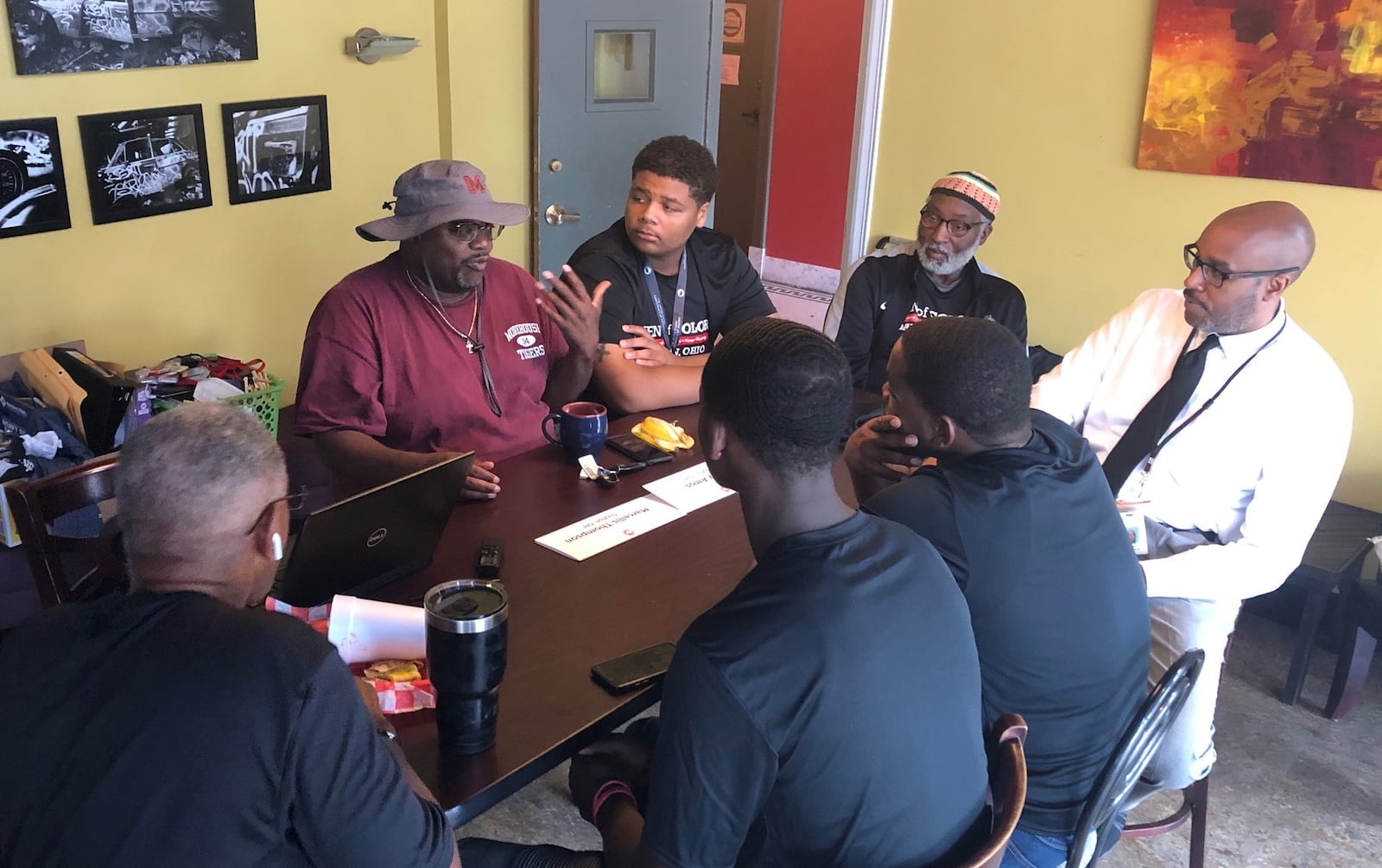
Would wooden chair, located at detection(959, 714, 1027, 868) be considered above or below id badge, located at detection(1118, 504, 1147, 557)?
above

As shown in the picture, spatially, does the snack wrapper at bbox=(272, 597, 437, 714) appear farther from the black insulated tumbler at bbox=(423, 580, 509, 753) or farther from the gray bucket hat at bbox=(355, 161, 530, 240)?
the gray bucket hat at bbox=(355, 161, 530, 240)

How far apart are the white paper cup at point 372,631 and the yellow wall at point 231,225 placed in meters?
2.15

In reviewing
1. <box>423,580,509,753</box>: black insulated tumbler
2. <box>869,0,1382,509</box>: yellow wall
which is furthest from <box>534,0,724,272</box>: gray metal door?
<box>423,580,509,753</box>: black insulated tumbler

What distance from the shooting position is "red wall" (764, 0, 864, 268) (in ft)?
19.0

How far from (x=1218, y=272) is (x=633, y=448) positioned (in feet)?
4.66

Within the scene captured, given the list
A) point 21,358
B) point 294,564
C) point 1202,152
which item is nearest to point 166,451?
point 294,564

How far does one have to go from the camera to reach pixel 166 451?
1233 millimetres

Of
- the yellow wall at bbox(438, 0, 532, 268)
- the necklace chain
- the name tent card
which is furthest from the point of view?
the yellow wall at bbox(438, 0, 532, 268)

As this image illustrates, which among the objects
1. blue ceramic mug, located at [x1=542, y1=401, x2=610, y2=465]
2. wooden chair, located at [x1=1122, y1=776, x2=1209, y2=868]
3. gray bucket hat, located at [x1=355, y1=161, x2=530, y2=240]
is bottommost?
wooden chair, located at [x1=1122, y1=776, x2=1209, y2=868]

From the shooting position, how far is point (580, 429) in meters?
2.28

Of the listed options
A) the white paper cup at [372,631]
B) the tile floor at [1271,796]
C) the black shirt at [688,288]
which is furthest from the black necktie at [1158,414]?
the white paper cup at [372,631]

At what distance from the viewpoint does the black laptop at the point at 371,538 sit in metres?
1.57

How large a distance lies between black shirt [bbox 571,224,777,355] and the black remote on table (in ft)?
3.37

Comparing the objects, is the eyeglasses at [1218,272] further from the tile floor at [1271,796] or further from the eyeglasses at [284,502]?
the eyeglasses at [284,502]
